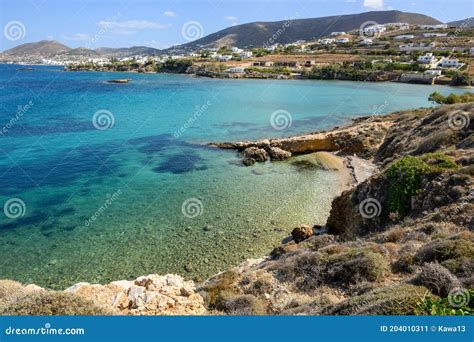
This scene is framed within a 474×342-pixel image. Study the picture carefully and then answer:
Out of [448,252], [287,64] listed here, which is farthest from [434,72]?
[448,252]

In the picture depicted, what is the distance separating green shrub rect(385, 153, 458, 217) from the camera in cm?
1320

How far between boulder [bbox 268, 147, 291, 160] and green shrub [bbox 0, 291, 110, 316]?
23.8m

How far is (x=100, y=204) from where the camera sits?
64.8 ft

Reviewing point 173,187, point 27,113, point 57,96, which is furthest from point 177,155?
point 57,96

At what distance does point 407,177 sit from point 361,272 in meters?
6.10

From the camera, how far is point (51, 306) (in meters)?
6.61

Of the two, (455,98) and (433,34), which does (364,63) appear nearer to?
(455,98)

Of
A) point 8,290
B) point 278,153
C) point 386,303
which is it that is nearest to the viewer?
point 386,303

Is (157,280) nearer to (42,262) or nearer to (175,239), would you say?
(175,239)

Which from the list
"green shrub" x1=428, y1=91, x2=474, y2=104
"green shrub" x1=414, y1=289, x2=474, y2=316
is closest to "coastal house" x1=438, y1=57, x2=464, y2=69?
"green shrub" x1=428, y1=91, x2=474, y2=104

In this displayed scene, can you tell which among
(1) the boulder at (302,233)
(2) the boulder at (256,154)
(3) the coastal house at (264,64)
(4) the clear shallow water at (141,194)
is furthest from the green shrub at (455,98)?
(3) the coastal house at (264,64)

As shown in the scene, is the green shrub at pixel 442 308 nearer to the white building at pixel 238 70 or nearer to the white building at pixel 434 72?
the white building at pixel 434 72

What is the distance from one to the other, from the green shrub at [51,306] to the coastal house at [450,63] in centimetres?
9999

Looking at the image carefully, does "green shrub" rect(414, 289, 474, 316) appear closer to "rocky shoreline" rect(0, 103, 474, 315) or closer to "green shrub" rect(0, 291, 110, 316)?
"rocky shoreline" rect(0, 103, 474, 315)
